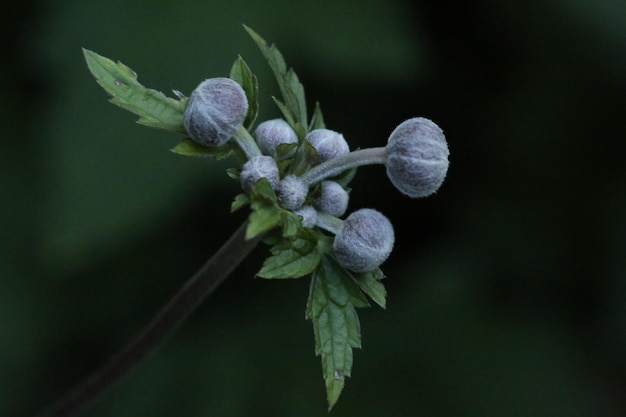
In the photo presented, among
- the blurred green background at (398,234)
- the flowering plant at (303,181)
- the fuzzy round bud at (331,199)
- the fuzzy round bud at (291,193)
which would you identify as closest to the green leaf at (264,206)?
the flowering plant at (303,181)

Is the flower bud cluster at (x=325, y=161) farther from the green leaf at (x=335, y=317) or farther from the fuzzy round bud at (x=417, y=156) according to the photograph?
the green leaf at (x=335, y=317)

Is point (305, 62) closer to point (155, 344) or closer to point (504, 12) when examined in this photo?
point (504, 12)

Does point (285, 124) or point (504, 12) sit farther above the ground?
point (285, 124)

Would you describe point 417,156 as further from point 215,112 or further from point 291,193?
point 215,112

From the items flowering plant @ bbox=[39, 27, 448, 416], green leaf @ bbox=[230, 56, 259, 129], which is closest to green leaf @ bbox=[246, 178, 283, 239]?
flowering plant @ bbox=[39, 27, 448, 416]

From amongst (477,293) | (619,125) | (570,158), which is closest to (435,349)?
(477,293)

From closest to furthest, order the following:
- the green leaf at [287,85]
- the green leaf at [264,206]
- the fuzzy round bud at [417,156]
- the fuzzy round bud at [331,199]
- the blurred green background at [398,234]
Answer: the green leaf at [264,206] < the fuzzy round bud at [417,156] < the fuzzy round bud at [331,199] < the green leaf at [287,85] < the blurred green background at [398,234]
